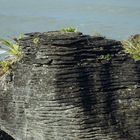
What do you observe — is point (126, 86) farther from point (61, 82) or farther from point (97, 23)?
point (97, 23)

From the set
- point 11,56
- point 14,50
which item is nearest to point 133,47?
point 14,50

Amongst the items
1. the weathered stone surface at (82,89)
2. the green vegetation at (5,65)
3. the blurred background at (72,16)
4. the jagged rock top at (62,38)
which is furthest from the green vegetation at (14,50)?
the blurred background at (72,16)

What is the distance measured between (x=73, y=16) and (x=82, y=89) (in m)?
33.9

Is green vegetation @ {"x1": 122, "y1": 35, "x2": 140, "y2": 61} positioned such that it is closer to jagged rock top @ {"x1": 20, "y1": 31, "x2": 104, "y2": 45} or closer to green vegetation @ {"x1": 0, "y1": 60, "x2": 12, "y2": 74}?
jagged rock top @ {"x1": 20, "y1": 31, "x2": 104, "y2": 45}

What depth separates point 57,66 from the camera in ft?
31.0

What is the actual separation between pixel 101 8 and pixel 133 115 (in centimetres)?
3657

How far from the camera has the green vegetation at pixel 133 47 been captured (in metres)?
10.0

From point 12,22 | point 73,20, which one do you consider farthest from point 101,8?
point 12,22

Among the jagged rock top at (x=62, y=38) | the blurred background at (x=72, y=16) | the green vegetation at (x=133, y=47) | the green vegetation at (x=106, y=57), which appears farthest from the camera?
the blurred background at (x=72, y=16)

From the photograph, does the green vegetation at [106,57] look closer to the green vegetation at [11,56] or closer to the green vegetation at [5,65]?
the green vegetation at [11,56]

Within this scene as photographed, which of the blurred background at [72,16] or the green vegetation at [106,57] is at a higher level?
the blurred background at [72,16]

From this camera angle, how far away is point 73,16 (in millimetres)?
43031

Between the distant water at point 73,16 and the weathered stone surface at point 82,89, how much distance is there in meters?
24.4

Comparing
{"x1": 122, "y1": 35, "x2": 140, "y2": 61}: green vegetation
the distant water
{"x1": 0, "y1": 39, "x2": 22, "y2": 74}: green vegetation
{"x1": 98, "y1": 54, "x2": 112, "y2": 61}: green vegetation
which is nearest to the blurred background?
the distant water
